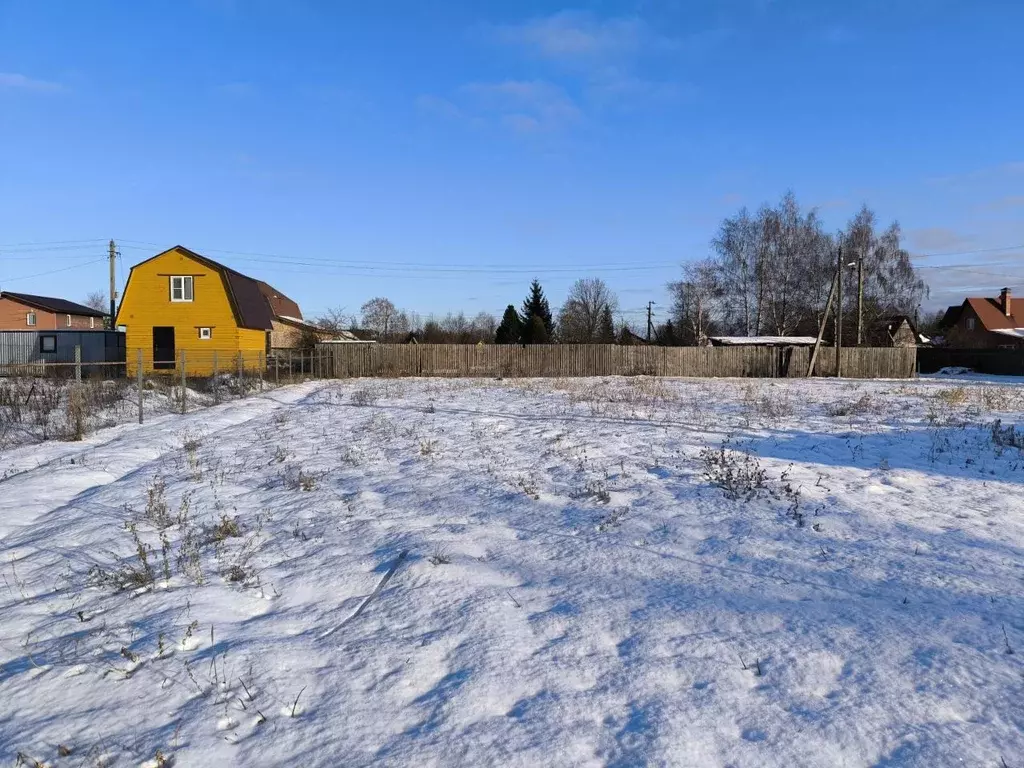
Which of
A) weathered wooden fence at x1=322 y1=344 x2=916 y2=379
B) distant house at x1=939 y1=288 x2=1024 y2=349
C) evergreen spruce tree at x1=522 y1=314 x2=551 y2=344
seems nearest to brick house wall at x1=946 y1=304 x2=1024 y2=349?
distant house at x1=939 y1=288 x2=1024 y2=349

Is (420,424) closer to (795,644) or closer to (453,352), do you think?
(795,644)

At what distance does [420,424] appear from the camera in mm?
11727

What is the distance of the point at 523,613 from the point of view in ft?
12.1

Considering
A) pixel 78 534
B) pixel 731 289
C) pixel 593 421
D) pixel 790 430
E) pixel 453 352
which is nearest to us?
pixel 78 534

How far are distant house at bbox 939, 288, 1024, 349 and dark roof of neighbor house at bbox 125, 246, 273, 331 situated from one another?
5549 centimetres

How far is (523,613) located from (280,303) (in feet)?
213

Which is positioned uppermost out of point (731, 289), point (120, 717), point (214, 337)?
point (731, 289)

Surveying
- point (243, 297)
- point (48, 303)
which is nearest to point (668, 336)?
point (243, 297)

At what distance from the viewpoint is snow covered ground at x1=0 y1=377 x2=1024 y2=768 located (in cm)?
259

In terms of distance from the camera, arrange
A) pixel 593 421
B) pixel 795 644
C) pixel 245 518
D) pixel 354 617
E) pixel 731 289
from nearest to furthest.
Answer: pixel 795 644 < pixel 354 617 < pixel 245 518 < pixel 593 421 < pixel 731 289

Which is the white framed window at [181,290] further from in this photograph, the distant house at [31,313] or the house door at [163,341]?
the distant house at [31,313]

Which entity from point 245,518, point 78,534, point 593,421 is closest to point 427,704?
point 245,518

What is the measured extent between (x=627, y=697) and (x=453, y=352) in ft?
102

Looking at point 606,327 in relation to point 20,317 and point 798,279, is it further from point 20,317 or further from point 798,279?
point 20,317
